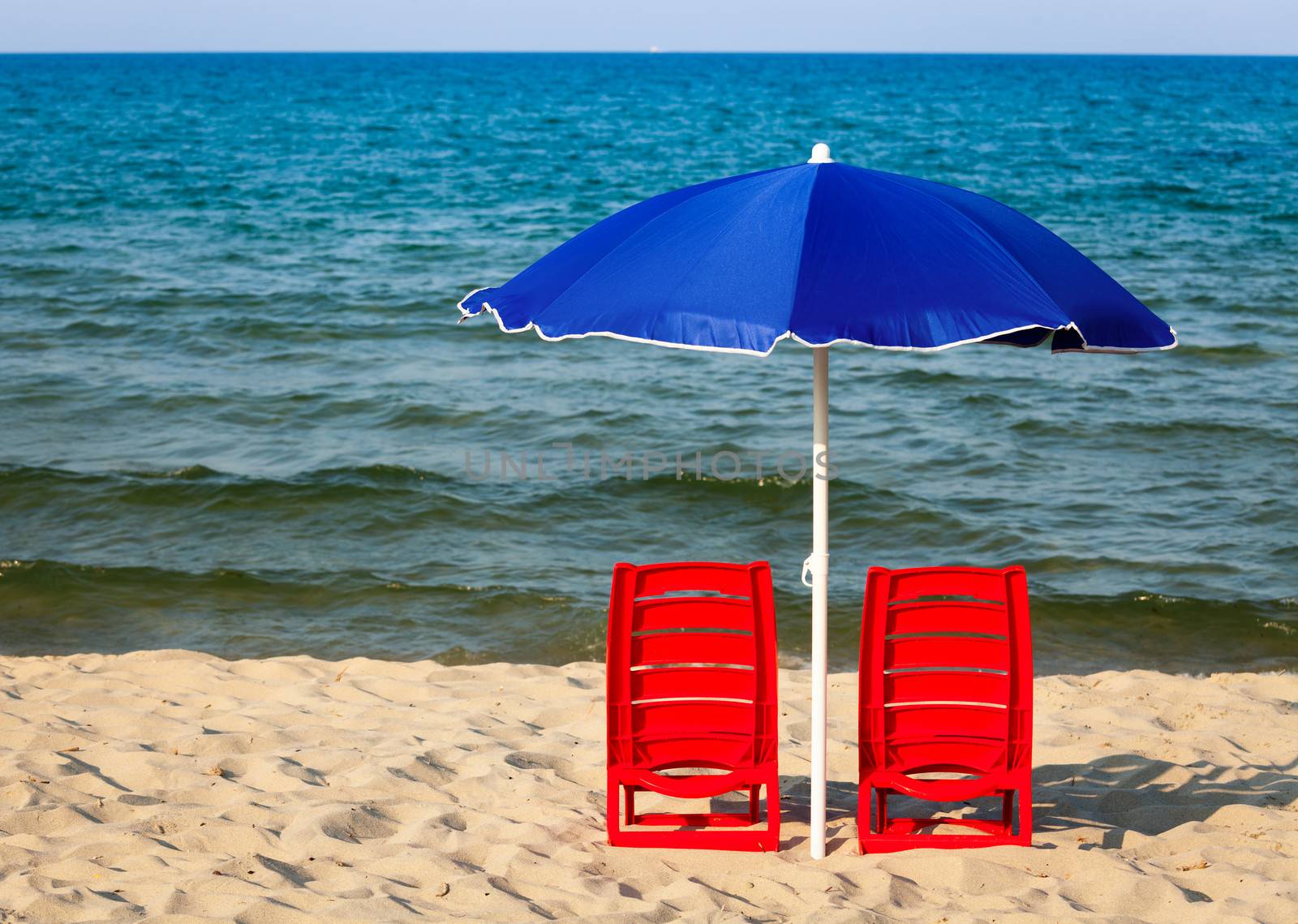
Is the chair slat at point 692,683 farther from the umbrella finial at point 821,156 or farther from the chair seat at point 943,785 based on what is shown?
the umbrella finial at point 821,156

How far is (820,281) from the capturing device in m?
3.51

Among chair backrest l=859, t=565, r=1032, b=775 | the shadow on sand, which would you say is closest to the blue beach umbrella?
chair backrest l=859, t=565, r=1032, b=775

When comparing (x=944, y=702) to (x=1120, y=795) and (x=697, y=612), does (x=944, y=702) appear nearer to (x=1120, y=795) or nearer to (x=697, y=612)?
(x=697, y=612)

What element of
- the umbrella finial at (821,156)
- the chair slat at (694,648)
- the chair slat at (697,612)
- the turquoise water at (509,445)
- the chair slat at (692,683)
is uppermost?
the umbrella finial at (821,156)

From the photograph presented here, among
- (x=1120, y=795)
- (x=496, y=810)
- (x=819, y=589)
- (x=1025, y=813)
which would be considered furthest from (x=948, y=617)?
(x=496, y=810)

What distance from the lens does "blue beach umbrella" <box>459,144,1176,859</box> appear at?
134 inches

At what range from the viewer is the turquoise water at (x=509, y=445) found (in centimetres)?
802

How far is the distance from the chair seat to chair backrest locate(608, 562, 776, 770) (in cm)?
41

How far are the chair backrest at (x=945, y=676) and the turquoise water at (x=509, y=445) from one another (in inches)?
121

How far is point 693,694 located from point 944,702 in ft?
2.86

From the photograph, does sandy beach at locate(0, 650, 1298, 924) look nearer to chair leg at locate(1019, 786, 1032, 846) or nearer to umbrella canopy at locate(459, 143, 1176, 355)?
chair leg at locate(1019, 786, 1032, 846)

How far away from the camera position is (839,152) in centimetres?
3766

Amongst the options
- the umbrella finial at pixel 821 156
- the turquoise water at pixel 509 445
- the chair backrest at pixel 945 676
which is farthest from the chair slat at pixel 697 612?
the turquoise water at pixel 509 445

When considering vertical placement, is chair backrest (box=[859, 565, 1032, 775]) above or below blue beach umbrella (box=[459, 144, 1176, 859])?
below
